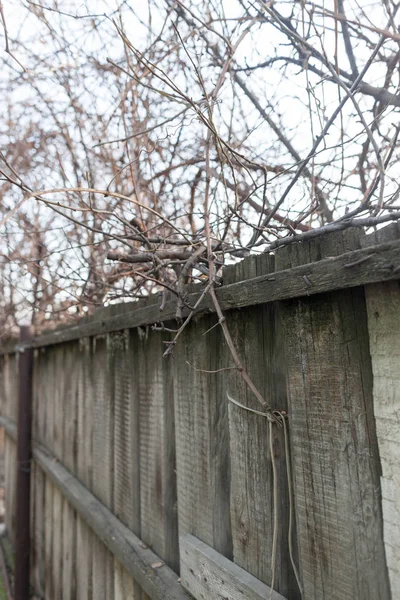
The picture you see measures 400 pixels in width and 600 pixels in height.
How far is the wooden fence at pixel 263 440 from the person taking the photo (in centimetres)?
103

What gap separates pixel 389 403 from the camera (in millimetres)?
997

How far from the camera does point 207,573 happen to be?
1564 mm

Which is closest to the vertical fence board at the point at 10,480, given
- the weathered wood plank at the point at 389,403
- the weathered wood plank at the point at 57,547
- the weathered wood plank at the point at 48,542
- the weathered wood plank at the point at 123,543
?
the weathered wood plank at the point at 48,542

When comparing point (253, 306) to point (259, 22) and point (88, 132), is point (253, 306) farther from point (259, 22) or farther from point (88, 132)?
point (88, 132)

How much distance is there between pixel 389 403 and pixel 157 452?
1324 millimetres

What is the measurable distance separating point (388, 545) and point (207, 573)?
810mm

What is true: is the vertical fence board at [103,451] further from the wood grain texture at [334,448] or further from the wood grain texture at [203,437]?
the wood grain texture at [334,448]

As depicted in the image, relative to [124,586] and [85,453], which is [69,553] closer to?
[85,453]

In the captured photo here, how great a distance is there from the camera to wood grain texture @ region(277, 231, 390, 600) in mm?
1048

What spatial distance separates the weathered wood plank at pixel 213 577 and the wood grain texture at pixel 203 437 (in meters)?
0.04

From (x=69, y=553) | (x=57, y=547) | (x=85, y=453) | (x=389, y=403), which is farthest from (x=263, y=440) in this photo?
(x=57, y=547)

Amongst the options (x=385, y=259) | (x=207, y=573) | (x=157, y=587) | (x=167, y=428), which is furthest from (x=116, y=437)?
(x=385, y=259)

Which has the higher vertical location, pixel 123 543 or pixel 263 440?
pixel 263 440

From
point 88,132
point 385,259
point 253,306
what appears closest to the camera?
point 385,259
